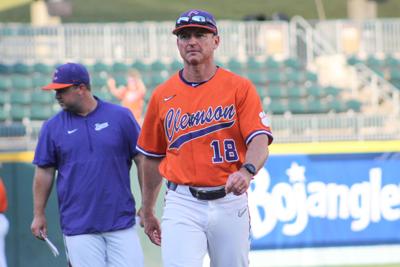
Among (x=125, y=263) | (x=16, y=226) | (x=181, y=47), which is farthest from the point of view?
(x=16, y=226)

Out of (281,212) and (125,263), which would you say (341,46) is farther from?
(125,263)

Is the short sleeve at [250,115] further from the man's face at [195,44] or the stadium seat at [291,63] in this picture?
the stadium seat at [291,63]

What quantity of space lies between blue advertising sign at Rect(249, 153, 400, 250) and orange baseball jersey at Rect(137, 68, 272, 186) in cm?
517

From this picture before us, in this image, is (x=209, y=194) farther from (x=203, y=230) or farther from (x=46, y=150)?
(x=46, y=150)

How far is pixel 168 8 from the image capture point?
25.9 meters

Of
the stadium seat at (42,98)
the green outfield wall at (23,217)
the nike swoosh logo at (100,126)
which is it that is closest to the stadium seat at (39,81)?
the stadium seat at (42,98)

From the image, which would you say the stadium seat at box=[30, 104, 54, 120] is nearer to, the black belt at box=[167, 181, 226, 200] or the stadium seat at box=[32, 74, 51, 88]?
the stadium seat at box=[32, 74, 51, 88]

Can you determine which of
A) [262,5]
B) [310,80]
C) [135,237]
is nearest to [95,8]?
[262,5]

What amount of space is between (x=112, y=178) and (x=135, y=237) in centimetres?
43

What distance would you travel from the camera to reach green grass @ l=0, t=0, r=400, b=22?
2530 cm

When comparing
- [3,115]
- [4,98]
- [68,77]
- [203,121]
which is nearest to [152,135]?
[203,121]

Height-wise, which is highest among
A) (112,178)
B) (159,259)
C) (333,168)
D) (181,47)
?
(181,47)

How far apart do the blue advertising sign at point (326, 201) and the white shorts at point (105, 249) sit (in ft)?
13.3

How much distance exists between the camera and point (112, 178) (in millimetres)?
6645
